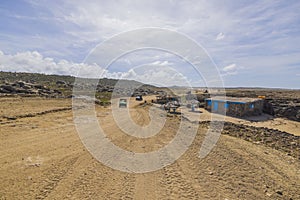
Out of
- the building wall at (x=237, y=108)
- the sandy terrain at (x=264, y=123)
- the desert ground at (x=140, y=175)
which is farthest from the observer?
the building wall at (x=237, y=108)

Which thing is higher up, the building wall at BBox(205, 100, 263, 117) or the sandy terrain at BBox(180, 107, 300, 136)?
the building wall at BBox(205, 100, 263, 117)

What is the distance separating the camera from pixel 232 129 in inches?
667

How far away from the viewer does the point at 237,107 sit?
32.1 m

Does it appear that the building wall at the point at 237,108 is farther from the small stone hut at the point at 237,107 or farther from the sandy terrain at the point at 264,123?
the sandy terrain at the point at 264,123

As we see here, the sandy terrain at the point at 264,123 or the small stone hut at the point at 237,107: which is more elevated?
the small stone hut at the point at 237,107

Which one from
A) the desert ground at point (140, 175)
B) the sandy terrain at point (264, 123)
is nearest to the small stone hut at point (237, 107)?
the sandy terrain at point (264, 123)

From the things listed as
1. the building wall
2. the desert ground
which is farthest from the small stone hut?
the desert ground

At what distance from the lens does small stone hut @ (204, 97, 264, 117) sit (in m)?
31.9

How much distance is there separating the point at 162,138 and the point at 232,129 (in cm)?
742

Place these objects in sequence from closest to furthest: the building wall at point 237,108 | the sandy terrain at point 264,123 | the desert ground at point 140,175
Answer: the desert ground at point 140,175, the sandy terrain at point 264,123, the building wall at point 237,108

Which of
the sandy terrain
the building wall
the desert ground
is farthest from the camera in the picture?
the building wall

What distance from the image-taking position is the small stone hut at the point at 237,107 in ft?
105

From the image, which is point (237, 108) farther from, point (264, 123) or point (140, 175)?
point (140, 175)

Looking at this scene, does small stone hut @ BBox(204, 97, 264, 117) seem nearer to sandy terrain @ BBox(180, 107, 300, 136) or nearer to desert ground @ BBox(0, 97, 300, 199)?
sandy terrain @ BBox(180, 107, 300, 136)
